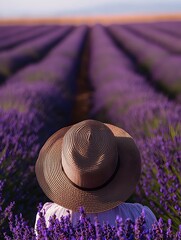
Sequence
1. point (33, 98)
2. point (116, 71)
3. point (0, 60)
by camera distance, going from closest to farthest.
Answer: point (33, 98)
point (116, 71)
point (0, 60)

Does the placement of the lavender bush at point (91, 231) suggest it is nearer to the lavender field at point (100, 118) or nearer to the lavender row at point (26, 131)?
the lavender field at point (100, 118)

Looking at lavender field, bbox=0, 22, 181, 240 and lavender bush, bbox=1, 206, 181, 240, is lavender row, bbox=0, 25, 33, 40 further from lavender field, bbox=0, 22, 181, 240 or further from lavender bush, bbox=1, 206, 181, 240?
lavender bush, bbox=1, 206, 181, 240

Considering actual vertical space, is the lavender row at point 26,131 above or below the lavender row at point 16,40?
above

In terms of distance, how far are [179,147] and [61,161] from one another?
140cm

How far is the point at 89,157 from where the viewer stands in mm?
1665

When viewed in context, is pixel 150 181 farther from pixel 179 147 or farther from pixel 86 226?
pixel 86 226

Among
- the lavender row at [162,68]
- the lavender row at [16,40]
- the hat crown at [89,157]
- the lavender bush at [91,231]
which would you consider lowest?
the lavender row at [16,40]

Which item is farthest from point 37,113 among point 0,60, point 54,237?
point 0,60

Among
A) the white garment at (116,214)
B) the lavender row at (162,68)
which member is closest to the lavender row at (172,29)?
the lavender row at (162,68)

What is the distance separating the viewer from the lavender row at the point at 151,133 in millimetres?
2584

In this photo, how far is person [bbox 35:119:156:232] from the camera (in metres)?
1.66

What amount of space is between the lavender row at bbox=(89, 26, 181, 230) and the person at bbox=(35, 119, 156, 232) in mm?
553

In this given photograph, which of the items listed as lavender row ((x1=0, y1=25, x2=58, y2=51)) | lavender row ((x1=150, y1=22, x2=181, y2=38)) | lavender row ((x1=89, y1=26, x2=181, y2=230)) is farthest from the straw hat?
lavender row ((x1=150, y1=22, x2=181, y2=38))

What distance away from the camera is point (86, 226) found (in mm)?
1457
